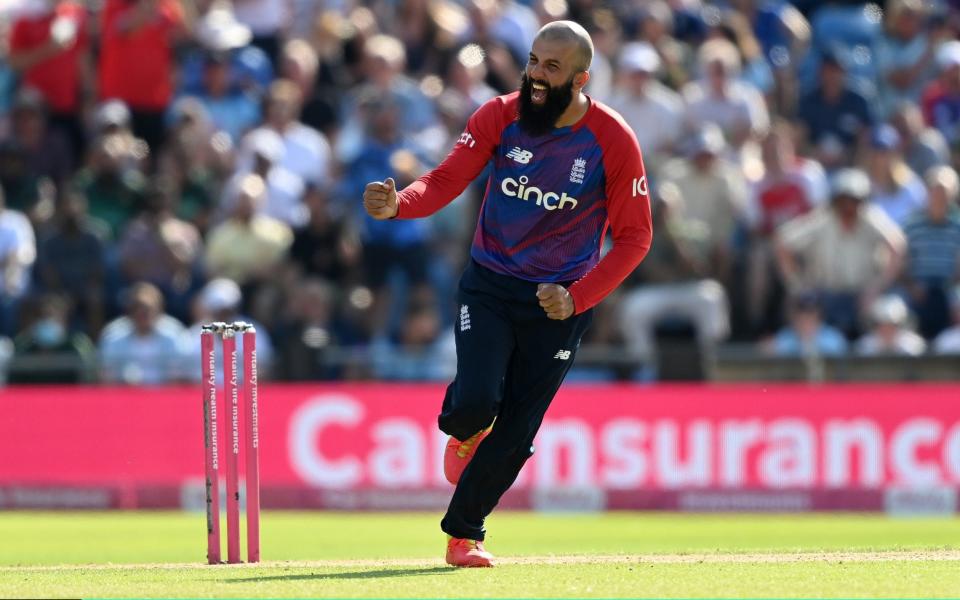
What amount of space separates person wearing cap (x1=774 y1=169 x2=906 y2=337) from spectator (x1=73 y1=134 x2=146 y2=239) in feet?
21.0

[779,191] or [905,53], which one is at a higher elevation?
[905,53]

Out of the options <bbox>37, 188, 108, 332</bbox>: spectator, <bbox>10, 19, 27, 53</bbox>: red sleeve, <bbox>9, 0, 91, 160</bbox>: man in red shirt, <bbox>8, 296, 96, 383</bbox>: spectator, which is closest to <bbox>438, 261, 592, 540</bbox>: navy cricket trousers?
<bbox>8, 296, 96, 383</bbox>: spectator

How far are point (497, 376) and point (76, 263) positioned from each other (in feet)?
32.1

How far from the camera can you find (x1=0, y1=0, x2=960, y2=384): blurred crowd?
17.0 metres

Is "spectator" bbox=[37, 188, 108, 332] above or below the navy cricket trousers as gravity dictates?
above

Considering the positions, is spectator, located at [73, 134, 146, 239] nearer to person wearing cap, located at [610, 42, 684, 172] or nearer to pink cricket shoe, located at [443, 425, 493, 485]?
person wearing cap, located at [610, 42, 684, 172]

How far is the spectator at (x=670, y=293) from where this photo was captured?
16766 millimetres

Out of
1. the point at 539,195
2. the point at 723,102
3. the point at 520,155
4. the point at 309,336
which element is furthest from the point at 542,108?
the point at 723,102

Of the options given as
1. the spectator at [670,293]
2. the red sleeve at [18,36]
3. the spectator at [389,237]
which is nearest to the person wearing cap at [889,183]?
the spectator at [670,293]

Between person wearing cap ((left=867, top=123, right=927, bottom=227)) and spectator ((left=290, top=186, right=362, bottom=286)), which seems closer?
spectator ((left=290, top=186, right=362, bottom=286))

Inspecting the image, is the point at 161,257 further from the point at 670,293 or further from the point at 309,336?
the point at 670,293

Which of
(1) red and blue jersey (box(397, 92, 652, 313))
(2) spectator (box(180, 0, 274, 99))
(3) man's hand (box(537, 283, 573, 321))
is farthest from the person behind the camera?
(2) spectator (box(180, 0, 274, 99))

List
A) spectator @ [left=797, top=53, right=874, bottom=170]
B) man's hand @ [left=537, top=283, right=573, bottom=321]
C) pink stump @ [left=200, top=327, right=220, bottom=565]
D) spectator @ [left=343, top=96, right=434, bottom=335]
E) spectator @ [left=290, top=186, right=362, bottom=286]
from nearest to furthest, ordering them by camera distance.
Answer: man's hand @ [left=537, top=283, right=573, bottom=321]
pink stump @ [left=200, top=327, right=220, bottom=565]
spectator @ [left=343, top=96, right=434, bottom=335]
spectator @ [left=290, top=186, right=362, bottom=286]
spectator @ [left=797, top=53, right=874, bottom=170]

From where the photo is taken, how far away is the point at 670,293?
16859 mm
